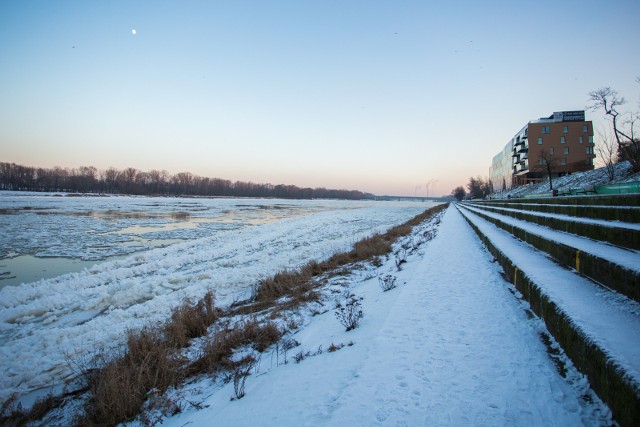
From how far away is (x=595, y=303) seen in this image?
2.86 meters

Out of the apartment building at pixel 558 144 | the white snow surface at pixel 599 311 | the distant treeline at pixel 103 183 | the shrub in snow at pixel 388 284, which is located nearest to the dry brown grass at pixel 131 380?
the shrub in snow at pixel 388 284

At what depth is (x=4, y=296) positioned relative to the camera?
24.2ft

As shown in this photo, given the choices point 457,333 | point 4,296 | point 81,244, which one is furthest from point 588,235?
point 81,244

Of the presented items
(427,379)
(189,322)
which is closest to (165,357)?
(189,322)

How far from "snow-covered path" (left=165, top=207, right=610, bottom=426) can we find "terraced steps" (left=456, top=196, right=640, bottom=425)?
24cm

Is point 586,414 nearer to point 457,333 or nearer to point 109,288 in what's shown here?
point 457,333

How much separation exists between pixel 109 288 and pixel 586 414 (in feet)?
32.1

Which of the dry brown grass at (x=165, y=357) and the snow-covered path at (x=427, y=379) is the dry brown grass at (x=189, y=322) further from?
the snow-covered path at (x=427, y=379)

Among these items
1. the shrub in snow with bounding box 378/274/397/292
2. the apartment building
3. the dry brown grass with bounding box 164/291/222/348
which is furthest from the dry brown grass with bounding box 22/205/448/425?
the apartment building

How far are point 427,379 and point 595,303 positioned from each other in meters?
1.81

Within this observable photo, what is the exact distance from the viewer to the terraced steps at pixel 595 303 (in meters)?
1.84

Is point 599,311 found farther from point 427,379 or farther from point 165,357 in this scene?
point 165,357

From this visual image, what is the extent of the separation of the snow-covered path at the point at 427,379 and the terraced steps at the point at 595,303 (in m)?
0.24

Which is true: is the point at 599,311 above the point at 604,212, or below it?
below
